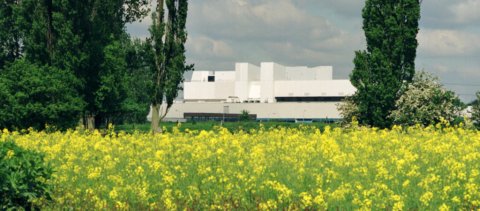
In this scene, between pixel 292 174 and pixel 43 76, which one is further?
pixel 43 76

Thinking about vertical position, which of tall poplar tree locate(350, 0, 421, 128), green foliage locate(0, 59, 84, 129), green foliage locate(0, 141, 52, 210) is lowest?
green foliage locate(0, 141, 52, 210)

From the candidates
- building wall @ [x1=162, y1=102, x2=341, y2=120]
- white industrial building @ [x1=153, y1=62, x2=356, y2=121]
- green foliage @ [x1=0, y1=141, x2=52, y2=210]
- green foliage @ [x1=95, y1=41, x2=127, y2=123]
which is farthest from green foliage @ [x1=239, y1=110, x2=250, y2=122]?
green foliage @ [x1=0, y1=141, x2=52, y2=210]

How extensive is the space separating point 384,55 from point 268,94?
9585cm

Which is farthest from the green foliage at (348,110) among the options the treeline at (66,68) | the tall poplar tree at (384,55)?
the treeline at (66,68)

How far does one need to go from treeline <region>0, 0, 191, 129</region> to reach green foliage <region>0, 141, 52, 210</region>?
1737cm

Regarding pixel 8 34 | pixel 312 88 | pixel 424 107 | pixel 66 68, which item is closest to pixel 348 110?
pixel 424 107

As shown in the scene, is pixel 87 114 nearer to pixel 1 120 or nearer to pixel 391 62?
pixel 1 120

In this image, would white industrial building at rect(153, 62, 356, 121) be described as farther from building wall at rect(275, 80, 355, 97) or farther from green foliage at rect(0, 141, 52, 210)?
green foliage at rect(0, 141, 52, 210)

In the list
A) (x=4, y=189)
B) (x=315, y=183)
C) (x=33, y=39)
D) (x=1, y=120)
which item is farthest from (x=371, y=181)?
(x=33, y=39)

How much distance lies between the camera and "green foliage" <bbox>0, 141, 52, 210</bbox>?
33.5ft

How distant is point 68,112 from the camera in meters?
29.5

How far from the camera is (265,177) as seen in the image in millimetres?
10727

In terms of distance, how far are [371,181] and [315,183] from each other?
87 centimetres

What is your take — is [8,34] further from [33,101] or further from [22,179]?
[22,179]
